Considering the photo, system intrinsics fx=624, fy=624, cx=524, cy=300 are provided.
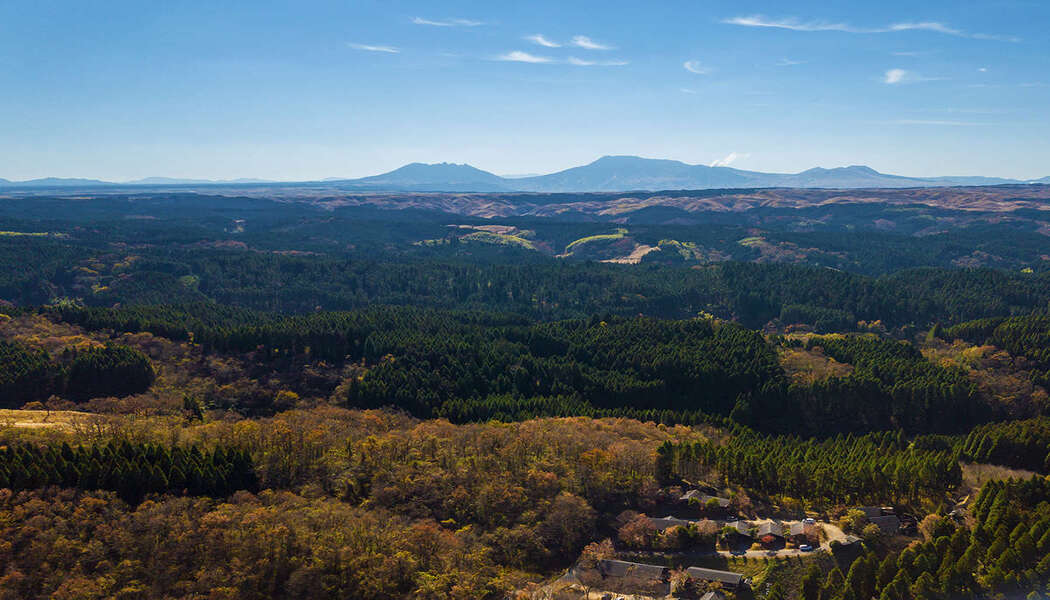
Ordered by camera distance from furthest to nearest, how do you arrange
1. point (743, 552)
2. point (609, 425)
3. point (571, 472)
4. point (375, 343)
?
point (375, 343) < point (609, 425) < point (571, 472) < point (743, 552)

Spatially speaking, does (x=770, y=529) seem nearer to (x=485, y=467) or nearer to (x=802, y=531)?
(x=802, y=531)

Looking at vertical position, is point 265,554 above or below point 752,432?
above

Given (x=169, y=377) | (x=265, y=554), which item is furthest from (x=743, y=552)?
(x=169, y=377)

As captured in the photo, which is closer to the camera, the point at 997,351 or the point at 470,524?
the point at 470,524

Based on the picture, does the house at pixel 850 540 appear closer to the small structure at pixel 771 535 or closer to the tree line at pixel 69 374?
the small structure at pixel 771 535

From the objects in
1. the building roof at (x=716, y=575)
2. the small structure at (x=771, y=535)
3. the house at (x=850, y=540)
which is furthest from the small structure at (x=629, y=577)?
the house at (x=850, y=540)

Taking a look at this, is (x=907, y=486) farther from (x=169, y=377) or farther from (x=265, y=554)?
(x=169, y=377)
